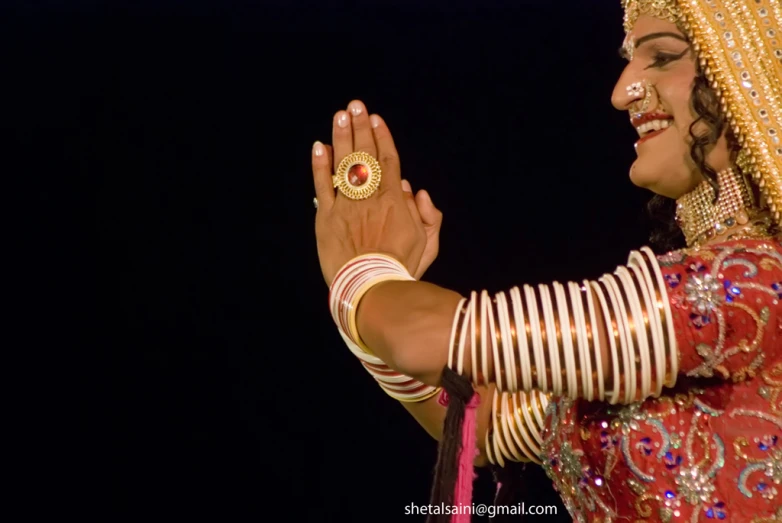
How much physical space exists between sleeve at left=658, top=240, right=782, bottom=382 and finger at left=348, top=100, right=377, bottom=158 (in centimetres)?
47

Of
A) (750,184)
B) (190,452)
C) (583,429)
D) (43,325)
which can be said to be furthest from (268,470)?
(750,184)

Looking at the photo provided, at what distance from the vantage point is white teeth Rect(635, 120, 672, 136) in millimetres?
1188

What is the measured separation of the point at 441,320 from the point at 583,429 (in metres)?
0.29

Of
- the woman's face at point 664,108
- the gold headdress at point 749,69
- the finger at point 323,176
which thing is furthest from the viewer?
the finger at point 323,176

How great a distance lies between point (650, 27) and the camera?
1.21 m

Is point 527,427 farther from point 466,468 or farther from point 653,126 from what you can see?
point 653,126

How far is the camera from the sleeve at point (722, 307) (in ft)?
3.10

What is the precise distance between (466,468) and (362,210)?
391 mm

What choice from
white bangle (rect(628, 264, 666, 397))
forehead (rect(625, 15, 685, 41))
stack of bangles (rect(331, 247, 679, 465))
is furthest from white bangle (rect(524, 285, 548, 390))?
forehead (rect(625, 15, 685, 41))

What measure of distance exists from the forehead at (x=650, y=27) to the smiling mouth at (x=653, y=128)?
0.12m

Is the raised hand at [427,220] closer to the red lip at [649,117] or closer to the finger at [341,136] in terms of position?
the finger at [341,136]

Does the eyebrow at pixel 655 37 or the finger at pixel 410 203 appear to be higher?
the eyebrow at pixel 655 37

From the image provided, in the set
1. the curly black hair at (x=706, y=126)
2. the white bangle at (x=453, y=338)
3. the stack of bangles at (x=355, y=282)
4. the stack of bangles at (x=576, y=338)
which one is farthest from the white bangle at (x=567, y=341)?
the curly black hair at (x=706, y=126)

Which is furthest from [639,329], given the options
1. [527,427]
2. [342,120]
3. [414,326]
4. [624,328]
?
[342,120]
